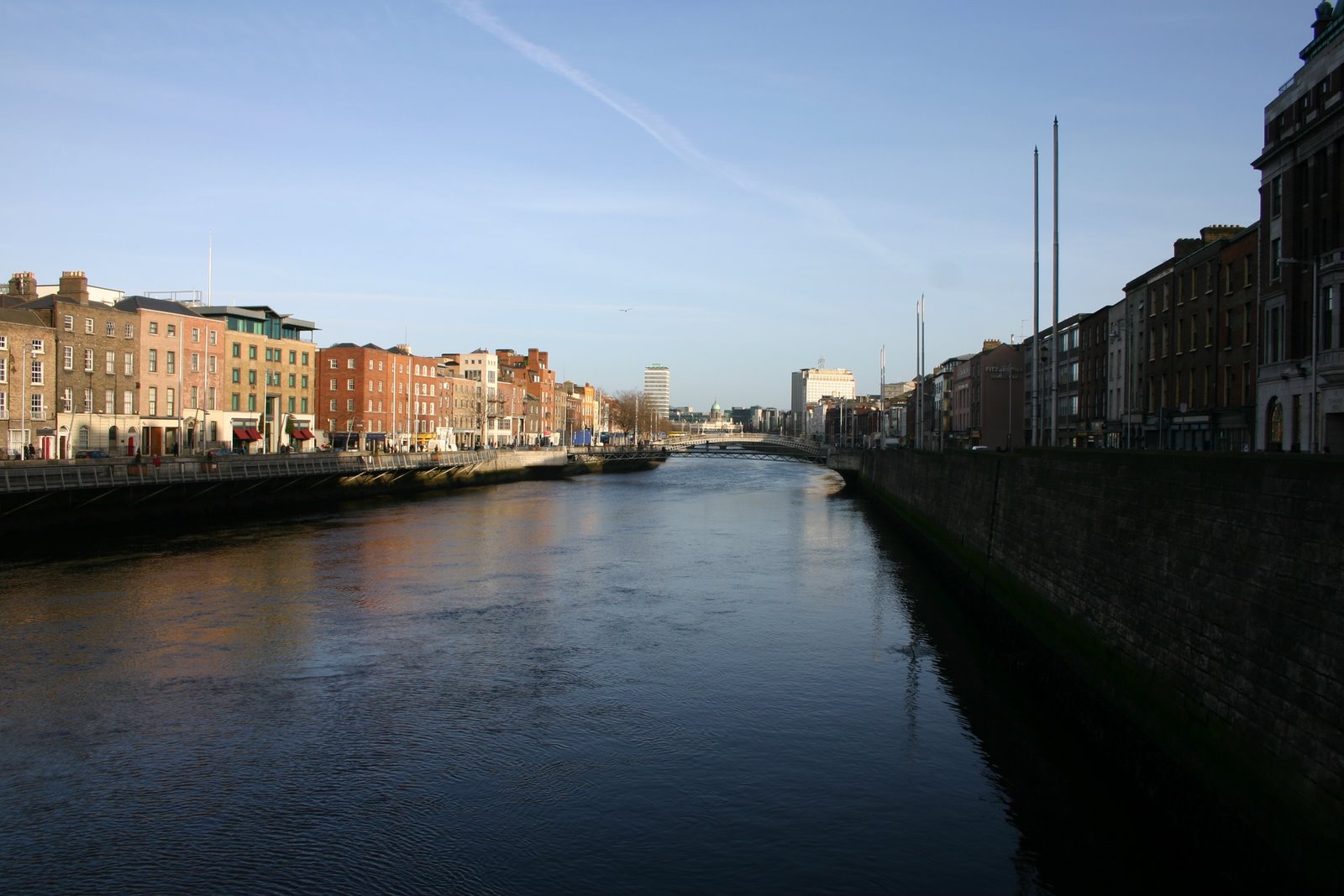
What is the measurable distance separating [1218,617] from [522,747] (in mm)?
9853

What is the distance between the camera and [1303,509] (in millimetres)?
10375

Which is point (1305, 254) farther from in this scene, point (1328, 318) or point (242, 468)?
point (242, 468)

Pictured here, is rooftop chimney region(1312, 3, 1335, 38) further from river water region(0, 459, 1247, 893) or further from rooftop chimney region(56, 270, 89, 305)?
rooftop chimney region(56, 270, 89, 305)

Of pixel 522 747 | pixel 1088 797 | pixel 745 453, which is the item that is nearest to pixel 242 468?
pixel 522 747

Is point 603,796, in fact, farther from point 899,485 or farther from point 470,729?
point 899,485

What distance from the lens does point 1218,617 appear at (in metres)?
12.1

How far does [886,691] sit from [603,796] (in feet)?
24.4

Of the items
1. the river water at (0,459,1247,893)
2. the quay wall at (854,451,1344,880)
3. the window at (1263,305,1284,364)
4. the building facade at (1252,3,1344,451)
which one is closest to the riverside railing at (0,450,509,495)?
the river water at (0,459,1247,893)

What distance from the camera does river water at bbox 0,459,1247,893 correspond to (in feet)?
37.0

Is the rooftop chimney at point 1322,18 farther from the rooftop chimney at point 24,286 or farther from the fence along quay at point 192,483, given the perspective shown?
the rooftop chimney at point 24,286

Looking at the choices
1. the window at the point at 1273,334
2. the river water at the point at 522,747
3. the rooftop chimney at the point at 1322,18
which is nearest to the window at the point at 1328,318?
the window at the point at 1273,334

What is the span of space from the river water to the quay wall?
1.40 metres

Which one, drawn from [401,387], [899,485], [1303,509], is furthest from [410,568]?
[401,387]

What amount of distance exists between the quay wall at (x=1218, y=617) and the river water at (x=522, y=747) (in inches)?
55.2
